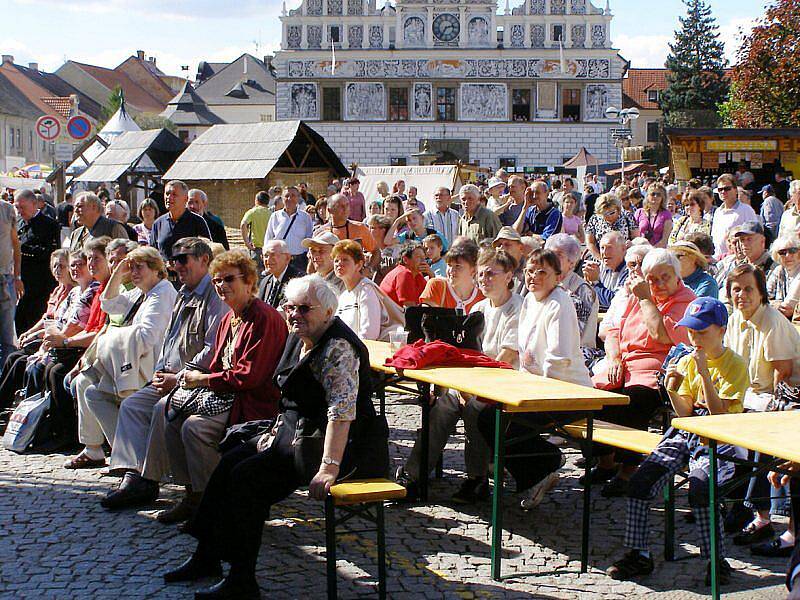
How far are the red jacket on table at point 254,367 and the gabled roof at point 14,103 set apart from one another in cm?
7888

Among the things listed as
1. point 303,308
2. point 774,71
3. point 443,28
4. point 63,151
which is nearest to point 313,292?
point 303,308

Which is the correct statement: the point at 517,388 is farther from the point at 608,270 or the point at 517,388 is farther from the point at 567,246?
the point at 608,270

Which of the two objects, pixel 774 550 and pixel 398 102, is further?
pixel 398 102

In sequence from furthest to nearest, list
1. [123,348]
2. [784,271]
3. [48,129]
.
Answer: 1. [48,129]
2. [784,271]
3. [123,348]

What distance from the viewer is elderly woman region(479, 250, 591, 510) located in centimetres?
640

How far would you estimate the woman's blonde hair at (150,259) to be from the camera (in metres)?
7.43

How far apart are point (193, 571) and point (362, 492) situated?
104 cm

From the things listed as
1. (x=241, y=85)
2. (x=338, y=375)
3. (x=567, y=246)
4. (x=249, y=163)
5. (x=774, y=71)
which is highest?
(x=241, y=85)

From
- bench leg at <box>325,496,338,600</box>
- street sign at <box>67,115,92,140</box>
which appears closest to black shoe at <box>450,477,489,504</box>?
bench leg at <box>325,496,338,600</box>

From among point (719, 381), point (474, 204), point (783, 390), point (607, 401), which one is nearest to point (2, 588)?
point (607, 401)

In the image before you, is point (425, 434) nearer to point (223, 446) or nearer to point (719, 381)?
point (223, 446)

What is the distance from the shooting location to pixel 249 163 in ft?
78.8

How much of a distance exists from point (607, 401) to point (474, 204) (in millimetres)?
7109

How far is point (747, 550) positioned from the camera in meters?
5.68
